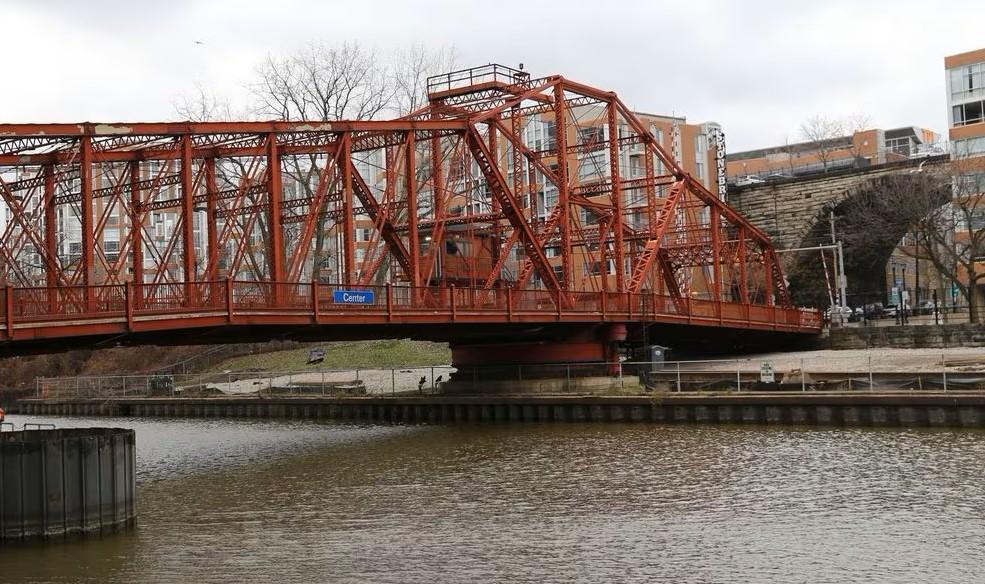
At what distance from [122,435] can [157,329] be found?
822 cm

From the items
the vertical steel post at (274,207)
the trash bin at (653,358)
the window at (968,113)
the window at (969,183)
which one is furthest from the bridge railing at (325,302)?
the window at (968,113)

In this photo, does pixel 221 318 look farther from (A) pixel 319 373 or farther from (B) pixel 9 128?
(A) pixel 319 373

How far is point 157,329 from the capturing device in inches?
1212

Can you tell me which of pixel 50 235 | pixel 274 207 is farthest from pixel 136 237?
pixel 274 207

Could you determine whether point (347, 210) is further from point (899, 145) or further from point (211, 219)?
point (899, 145)

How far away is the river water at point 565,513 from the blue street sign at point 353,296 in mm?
4917

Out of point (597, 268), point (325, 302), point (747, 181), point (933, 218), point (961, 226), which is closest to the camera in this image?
Result: point (325, 302)

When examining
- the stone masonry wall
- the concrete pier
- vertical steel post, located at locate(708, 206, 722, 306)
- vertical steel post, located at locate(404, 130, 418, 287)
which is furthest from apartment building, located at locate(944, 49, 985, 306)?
vertical steel post, located at locate(404, 130, 418, 287)

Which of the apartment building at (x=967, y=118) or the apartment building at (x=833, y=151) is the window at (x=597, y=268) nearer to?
the apartment building at (x=967, y=118)

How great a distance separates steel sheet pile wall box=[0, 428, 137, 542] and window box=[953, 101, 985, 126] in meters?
74.7

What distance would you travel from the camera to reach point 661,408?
144ft

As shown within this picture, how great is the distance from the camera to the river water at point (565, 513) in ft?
63.7

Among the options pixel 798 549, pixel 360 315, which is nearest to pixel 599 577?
pixel 798 549

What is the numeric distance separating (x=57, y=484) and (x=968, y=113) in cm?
7638
